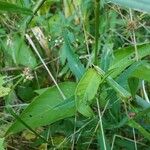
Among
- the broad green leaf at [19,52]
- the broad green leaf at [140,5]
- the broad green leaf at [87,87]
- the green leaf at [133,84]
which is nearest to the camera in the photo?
the broad green leaf at [140,5]

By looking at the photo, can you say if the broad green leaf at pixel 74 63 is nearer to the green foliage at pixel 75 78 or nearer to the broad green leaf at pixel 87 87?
the green foliage at pixel 75 78

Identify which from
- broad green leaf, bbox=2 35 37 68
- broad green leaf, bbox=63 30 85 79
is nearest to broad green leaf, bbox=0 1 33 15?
broad green leaf, bbox=63 30 85 79

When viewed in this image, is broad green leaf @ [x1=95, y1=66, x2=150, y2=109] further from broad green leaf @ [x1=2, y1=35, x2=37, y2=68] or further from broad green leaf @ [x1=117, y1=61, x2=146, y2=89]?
broad green leaf @ [x1=2, y1=35, x2=37, y2=68]

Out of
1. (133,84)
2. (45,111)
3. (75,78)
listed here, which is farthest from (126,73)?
(75,78)

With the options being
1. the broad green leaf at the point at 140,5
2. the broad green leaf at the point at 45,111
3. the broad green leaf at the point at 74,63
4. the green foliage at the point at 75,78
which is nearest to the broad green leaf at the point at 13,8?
the green foliage at the point at 75,78

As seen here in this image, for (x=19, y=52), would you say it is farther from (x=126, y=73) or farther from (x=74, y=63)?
(x=126, y=73)

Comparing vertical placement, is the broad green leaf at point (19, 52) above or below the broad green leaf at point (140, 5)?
below

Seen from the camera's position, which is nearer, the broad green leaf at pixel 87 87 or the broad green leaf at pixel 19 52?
the broad green leaf at pixel 87 87

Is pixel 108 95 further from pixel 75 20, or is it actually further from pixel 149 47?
pixel 75 20
